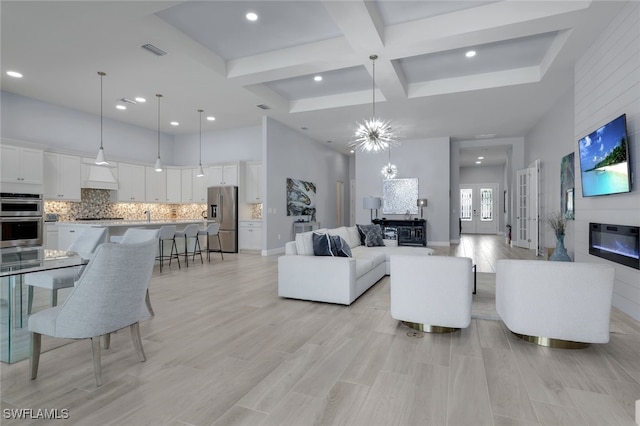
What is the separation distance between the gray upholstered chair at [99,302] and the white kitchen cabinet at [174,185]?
7521 millimetres

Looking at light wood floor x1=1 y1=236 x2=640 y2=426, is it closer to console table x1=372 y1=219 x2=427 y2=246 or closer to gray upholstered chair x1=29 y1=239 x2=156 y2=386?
gray upholstered chair x1=29 y1=239 x2=156 y2=386

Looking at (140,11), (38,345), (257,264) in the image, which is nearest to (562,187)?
(257,264)

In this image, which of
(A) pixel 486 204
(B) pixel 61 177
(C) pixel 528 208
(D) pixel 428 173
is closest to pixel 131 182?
(B) pixel 61 177

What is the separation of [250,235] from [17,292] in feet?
19.8

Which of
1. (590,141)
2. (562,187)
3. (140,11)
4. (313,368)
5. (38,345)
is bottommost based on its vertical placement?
(313,368)

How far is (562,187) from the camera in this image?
6.20 metres

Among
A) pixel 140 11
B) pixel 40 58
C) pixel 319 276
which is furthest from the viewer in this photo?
pixel 40 58

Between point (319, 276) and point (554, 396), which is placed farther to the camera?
point (319, 276)

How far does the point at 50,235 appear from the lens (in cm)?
644

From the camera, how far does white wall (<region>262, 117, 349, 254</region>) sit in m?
8.03

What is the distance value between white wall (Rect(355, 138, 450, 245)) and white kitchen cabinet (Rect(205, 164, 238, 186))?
4239mm

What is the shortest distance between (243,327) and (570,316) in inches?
109

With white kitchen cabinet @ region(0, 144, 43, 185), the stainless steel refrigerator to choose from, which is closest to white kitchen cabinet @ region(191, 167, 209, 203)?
the stainless steel refrigerator

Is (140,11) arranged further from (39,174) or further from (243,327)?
(39,174)
